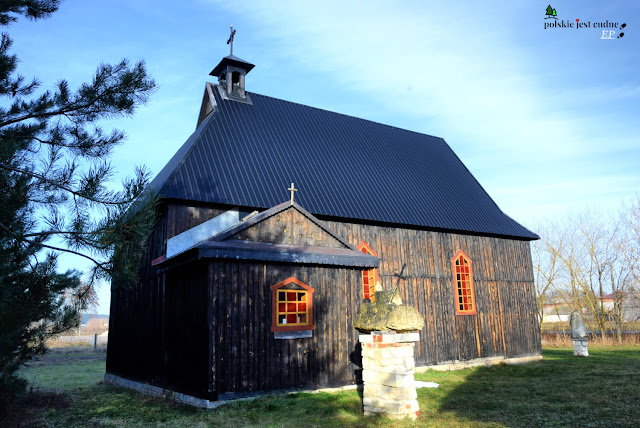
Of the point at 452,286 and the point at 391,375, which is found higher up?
the point at 452,286

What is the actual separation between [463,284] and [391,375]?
1062 centimetres

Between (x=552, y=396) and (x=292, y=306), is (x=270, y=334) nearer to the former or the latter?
(x=292, y=306)

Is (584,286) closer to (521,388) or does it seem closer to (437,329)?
(437,329)

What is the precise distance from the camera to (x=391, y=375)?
8078 mm

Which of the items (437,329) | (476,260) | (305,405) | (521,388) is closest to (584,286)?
(476,260)

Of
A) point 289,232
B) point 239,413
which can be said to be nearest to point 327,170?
point 289,232

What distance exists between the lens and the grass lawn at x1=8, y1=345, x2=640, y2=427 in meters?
8.12

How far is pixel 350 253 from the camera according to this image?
12172 millimetres

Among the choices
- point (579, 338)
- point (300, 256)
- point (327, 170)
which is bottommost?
point (579, 338)

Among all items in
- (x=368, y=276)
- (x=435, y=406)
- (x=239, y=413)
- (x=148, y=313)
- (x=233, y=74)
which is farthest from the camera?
(x=233, y=74)

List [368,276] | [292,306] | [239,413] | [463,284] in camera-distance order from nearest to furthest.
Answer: [239,413] → [292,306] → [368,276] → [463,284]

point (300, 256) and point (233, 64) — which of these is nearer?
point (300, 256)

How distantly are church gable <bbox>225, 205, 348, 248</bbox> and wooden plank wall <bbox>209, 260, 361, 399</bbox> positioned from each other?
68cm

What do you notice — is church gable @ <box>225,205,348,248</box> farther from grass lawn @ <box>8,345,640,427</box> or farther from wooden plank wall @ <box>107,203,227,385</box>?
grass lawn @ <box>8,345,640,427</box>
